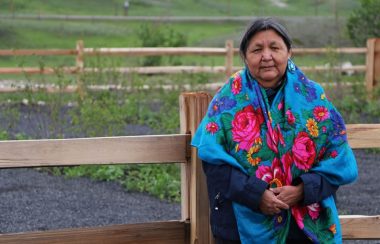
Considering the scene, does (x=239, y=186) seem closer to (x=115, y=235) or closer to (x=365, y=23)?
(x=115, y=235)

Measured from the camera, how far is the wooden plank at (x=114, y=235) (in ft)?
12.9

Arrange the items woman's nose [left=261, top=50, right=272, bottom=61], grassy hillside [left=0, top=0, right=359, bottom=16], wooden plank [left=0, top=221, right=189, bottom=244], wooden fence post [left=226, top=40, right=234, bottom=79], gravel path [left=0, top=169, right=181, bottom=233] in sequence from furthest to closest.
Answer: grassy hillside [left=0, top=0, right=359, bottom=16] < wooden fence post [left=226, top=40, right=234, bottom=79] < gravel path [left=0, top=169, right=181, bottom=233] < wooden plank [left=0, top=221, right=189, bottom=244] < woman's nose [left=261, top=50, right=272, bottom=61]

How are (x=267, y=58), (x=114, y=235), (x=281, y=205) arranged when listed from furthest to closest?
(x=114, y=235) → (x=267, y=58) → (x=281, y=205)

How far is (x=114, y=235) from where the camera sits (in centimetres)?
405

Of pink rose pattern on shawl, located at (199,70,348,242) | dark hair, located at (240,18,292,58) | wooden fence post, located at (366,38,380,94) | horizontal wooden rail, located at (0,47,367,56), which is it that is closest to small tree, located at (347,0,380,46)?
horizontal wooden rail, located at (0,47,367,56)

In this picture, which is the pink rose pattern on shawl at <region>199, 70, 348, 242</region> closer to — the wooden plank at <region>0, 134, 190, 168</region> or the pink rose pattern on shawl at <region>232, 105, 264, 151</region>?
the pink rose pattern on shawl at <region>232, 105, 264, 151</region>

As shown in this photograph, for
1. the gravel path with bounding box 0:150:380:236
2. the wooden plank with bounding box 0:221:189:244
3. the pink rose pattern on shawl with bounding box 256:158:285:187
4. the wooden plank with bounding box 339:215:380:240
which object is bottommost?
the gravel path with bounding box 0:150:380:236

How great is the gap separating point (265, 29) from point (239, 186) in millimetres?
634

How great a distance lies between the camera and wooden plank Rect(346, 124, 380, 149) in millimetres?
4543

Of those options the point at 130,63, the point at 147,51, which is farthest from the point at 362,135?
the point at 130,63

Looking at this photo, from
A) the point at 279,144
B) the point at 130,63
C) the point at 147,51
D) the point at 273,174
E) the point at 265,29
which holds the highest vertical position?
the point at 147,51

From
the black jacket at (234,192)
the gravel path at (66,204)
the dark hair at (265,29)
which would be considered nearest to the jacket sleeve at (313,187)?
the black jacket at (234,192)

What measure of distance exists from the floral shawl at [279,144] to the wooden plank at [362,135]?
93 cm

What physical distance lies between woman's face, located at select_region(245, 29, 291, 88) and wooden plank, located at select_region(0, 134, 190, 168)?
648mm
